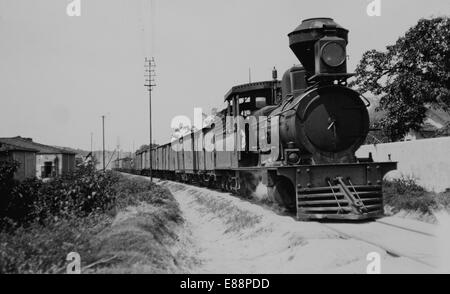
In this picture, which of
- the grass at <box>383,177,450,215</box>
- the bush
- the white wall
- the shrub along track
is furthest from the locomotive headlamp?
the bush

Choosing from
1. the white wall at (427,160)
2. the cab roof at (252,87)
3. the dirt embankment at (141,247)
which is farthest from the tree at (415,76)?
the dirt embankment at (141,247)

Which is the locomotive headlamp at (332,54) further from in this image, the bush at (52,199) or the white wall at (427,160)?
the bush at (52,199)

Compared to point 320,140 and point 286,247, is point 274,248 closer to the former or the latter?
point 286,247

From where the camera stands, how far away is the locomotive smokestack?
10.1m

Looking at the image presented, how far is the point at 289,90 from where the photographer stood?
11484 millimetres

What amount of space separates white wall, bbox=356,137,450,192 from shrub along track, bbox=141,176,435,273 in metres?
6.10

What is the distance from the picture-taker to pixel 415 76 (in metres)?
19.8

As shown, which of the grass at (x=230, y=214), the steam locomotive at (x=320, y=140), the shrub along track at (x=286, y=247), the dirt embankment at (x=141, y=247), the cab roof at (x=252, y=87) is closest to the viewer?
the dirt embankment at (x=141, y=247)

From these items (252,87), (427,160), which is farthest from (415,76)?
(252,87)

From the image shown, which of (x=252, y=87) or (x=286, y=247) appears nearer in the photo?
(x=286, y=247)

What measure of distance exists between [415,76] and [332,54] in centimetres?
1190

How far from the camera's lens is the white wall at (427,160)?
535 inches

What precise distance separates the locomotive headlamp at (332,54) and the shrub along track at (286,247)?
3.56m
